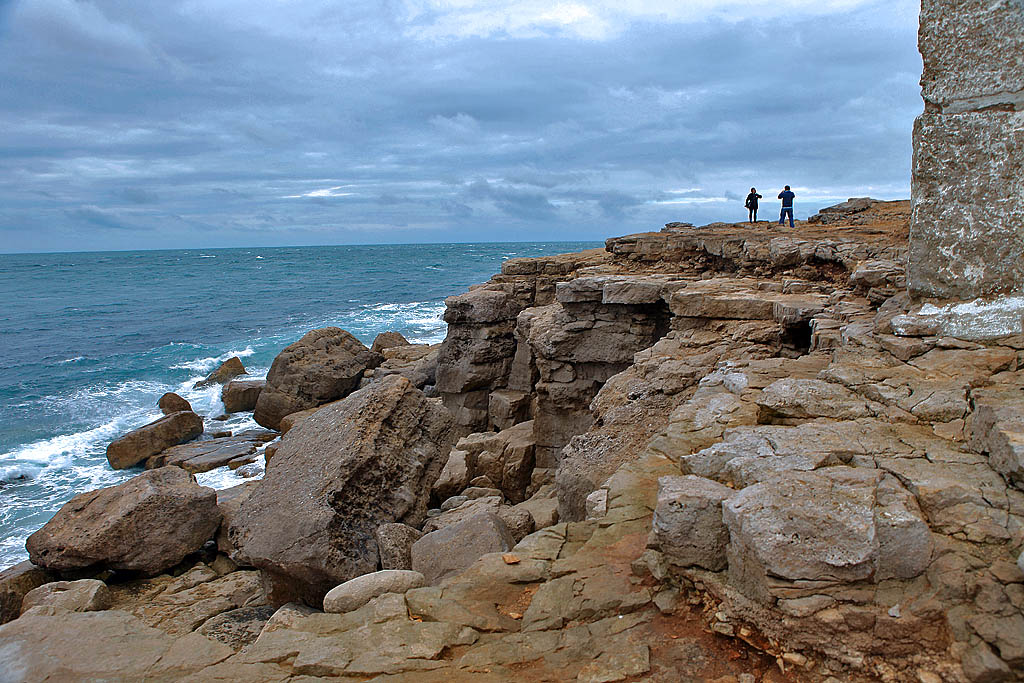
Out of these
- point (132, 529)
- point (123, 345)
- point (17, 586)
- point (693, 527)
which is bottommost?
point (17, 586)

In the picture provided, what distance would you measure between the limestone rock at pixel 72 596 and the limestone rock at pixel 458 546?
368cm

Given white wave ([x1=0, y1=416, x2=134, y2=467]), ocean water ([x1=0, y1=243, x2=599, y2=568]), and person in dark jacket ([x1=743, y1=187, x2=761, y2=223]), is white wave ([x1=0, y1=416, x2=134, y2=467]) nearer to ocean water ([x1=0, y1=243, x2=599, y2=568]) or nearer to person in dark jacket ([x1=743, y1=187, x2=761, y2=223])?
ocean water ([x1=0, y1=243, x2=599, y2=568])

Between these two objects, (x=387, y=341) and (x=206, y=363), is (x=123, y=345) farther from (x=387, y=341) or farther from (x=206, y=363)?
(x=387, y=341)

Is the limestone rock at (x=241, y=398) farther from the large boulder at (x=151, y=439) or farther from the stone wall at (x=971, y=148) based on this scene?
the stone wall at (x=971, y=148)

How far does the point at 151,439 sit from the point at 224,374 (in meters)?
8.03

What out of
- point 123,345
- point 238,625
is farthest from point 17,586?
point 123,345

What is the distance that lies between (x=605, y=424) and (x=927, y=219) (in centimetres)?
328

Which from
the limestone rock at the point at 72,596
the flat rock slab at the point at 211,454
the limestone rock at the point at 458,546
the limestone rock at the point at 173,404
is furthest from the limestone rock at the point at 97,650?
the limestone rock at the point at 173,404

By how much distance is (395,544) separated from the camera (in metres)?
6.50

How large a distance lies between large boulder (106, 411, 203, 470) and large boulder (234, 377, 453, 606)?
31.8 ft

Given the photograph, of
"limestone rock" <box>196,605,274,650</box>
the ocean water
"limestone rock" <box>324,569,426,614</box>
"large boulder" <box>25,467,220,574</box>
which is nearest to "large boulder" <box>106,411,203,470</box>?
the ocean water

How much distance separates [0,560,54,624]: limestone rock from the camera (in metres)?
7.25

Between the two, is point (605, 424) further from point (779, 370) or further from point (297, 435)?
point (297, 435)

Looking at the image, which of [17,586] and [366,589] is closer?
[366,589]
